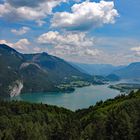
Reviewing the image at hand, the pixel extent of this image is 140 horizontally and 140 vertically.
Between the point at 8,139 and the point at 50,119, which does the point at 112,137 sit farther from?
the point at 50,119

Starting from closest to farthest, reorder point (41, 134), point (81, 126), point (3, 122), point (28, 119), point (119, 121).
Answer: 1. point (119, 121)
2. point (41, 134)
3. point (81, 126)
4. point (3, 122)
5. point (28, 119)

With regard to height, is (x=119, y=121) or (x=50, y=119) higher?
(x=119, y=121)

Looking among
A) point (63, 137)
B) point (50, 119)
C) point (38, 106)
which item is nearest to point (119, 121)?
point (63, 137)

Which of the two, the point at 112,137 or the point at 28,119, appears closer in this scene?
the point at 112,137

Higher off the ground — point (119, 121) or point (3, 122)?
point (119, 121)

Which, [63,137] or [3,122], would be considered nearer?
[63,137]

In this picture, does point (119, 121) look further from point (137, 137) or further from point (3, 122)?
point (3, 122)

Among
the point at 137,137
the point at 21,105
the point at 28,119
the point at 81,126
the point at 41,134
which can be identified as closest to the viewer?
the point at 137,137

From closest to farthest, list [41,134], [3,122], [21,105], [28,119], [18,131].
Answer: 1. [18,131]
2. [41,134]
3. [3,122]
4. [28,119]
5. [21,105]

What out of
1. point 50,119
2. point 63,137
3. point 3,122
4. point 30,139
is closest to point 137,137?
point 63,137
